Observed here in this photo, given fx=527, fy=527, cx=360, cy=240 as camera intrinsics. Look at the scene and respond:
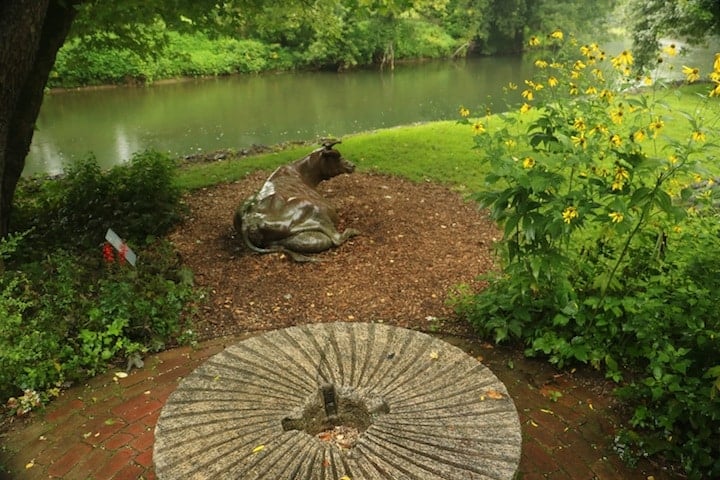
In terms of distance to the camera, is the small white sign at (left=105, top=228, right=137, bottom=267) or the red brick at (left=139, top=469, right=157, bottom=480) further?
the small white sign at (left=105, top=228, right=137, bottom=267)

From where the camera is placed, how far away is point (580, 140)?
9.41 ft

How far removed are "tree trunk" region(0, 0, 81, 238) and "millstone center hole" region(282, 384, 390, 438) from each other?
3417 mm

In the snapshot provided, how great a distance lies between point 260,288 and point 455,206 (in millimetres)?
2711

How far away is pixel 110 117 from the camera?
14.6 metres

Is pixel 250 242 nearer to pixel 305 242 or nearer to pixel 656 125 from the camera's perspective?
pixel 305 242

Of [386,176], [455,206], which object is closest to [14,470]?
[455,206]

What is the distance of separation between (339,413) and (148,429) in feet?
4.13

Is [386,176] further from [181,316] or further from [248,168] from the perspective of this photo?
[181,316]

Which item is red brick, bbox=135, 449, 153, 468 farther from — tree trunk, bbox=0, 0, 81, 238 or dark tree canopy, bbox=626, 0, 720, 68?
dark tree canopy, bbox=626, 0, 720, 68

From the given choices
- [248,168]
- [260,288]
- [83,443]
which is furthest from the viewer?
[248,168]

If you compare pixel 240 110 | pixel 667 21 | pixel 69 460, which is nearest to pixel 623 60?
pixel 69 460

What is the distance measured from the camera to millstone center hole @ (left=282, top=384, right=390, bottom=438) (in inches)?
91.7

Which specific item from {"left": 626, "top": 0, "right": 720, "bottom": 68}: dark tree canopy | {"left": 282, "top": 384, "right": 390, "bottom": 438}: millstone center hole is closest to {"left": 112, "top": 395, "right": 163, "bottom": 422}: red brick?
{"left": 282, "top": 384, "right": 390, "bottom": 438}: millstone center hole

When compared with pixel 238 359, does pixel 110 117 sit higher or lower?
lower
